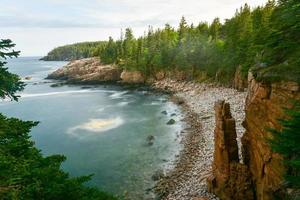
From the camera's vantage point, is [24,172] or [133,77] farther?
[133,77]

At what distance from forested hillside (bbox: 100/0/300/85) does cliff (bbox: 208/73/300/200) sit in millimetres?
1130

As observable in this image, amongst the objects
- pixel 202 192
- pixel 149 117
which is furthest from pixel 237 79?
pixel 202 192

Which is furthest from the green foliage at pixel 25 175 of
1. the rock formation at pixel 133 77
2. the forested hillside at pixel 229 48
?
the rock formation at pixel 133 77

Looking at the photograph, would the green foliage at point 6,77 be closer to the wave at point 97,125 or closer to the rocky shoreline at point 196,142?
the rocky shoreline at point 196,142

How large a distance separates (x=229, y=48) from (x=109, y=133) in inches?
1450

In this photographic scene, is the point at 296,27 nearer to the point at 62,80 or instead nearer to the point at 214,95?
the point at 214,95

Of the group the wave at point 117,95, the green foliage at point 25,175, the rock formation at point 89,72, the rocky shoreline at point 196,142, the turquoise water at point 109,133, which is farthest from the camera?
the rock formation at point 89,72

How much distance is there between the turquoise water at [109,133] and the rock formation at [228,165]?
7.85 meters

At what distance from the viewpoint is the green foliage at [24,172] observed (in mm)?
8703

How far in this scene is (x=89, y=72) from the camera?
4934 inches

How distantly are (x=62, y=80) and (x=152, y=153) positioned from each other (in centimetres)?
9773

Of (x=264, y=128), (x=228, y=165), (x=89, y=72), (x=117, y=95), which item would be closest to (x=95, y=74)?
(x=89, y=72)

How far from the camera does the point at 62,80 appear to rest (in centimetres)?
13100

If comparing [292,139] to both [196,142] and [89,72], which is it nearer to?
[196,142]
